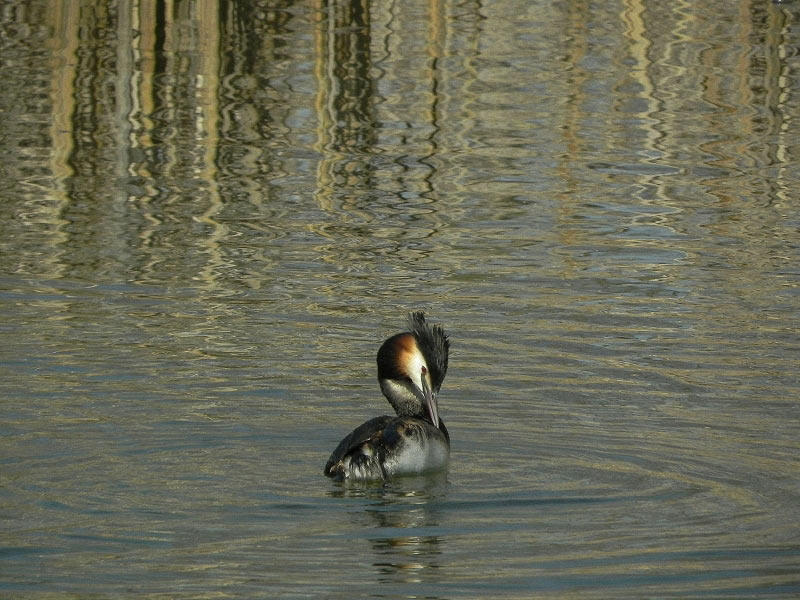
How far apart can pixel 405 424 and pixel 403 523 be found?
748 millimetres

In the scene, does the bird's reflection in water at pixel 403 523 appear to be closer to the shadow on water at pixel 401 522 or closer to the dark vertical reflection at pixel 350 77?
the shadow on water at pixel 401 522

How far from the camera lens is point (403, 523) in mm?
6867

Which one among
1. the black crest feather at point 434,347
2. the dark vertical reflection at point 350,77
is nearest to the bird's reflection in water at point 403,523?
the black crest feather at point 434,347

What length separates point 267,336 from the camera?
9672 mm

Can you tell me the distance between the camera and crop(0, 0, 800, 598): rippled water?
6.50 m

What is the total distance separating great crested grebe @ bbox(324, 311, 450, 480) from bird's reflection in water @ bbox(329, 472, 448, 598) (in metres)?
0.08

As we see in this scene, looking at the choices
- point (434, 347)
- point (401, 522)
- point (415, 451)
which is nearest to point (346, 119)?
point (434, 347)

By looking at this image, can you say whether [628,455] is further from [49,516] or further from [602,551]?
[49,516]

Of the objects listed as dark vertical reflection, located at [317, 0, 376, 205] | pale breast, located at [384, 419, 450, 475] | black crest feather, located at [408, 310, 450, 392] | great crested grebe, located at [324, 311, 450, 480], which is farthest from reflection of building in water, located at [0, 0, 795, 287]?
pale breast, located at [384, 419, 450, 475]

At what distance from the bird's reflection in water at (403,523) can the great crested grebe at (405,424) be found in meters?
0.08

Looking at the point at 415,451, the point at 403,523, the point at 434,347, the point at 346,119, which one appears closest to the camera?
the point at 403,523

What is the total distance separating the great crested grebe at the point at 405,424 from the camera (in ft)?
24.2

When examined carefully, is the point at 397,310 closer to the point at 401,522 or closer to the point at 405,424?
the point at 405,424

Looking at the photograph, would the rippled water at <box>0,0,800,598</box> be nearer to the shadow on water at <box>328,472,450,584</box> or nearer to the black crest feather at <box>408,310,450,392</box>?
the shadow on water at <box>328,472,450,584</box>
